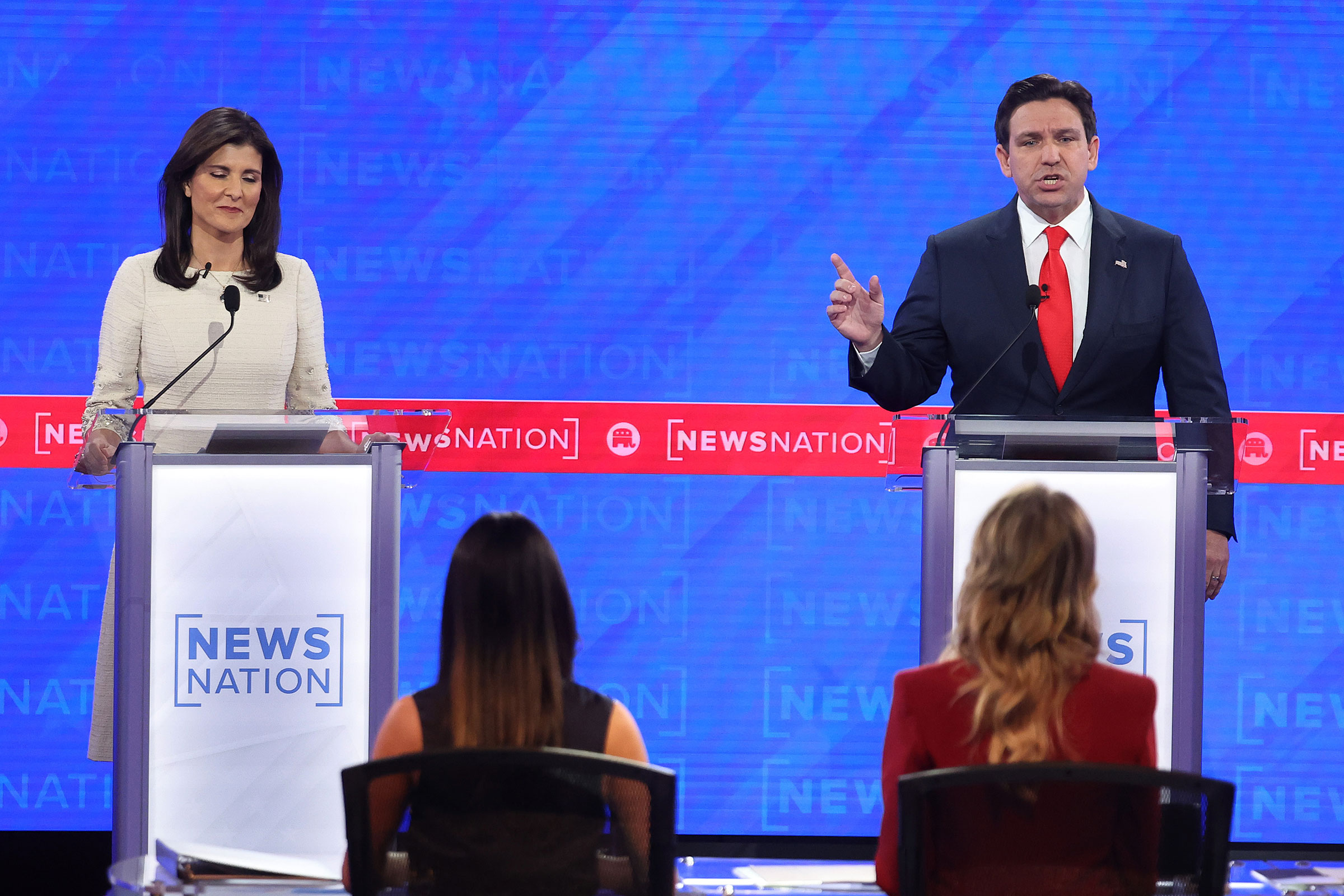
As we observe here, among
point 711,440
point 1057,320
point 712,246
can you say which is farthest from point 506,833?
point 712,246

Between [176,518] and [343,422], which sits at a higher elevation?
[343,422]

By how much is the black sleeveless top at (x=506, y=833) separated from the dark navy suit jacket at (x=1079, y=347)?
1.50 meters

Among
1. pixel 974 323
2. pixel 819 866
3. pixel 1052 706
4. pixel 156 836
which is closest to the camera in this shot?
pixel 1052 706

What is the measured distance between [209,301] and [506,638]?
1514mm

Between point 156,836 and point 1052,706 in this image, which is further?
point 156,836

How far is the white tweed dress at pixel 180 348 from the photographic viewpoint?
2.73 meters

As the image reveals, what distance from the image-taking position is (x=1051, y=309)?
278 cm

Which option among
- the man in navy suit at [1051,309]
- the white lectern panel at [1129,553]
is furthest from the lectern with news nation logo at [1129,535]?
the man in navy suit at [1051,309]

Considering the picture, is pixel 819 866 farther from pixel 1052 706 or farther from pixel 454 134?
pixel 454 134

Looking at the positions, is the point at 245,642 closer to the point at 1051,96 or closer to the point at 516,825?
the point at 516,825

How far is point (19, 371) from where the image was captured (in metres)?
3.88

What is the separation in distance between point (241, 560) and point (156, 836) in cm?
50

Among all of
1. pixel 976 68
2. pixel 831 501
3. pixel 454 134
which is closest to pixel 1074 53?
pixel 976 68

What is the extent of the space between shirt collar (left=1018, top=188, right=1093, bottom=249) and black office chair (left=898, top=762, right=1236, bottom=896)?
5.83 ft
